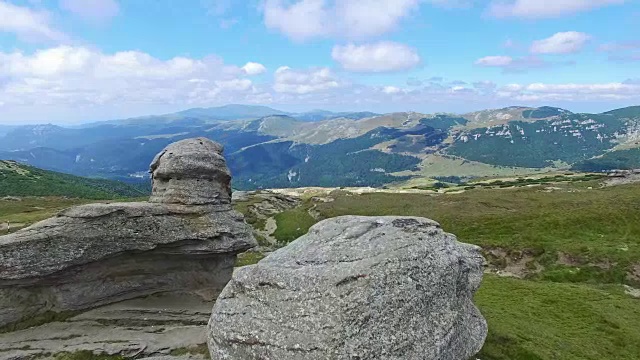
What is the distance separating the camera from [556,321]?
42.2 metres

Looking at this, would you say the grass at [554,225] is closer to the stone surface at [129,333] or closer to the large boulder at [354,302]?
the large boulder at [354,302]

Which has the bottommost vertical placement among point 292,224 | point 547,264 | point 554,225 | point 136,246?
point 292,224

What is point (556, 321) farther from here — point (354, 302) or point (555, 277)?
point (354, 302)

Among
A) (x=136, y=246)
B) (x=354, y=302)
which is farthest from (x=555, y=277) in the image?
(x=136, y=246)

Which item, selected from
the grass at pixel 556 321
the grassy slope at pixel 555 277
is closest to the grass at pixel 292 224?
the grassy slope at pixel 555 277

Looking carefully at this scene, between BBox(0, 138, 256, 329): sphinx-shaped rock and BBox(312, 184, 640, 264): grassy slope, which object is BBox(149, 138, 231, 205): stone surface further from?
BBox(312, 184, 640, 264): grassy slope

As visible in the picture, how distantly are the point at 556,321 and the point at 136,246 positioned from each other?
3862cm

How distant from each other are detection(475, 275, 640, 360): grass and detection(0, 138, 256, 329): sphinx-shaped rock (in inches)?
930

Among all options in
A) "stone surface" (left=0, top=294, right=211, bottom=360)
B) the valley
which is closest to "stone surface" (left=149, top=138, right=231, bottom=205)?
"stone surface" (left=0, top=294, right=211, bottom=360)

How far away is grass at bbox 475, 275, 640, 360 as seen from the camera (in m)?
34.5

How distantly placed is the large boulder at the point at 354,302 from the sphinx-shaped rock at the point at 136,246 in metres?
14.5

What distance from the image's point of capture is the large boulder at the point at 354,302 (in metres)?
21.5

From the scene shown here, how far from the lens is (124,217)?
120 ft

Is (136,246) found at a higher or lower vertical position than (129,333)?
higher
